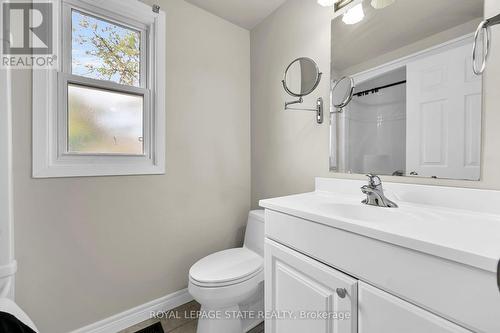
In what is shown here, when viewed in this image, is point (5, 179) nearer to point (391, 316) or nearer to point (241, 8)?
point (391, 316)

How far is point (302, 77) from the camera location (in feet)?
4.68

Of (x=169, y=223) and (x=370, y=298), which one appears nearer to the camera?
(x=370, y=298)

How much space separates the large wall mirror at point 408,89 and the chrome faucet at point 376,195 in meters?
0.15

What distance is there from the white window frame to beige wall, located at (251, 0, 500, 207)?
79 centimetres

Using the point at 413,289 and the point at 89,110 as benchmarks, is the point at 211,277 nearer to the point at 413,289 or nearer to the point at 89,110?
the point at 413,289

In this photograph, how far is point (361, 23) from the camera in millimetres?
A: 1205

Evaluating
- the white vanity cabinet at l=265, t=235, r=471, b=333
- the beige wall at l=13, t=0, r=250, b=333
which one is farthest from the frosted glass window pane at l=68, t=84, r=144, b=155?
the white vanity cabinet at l=265, t=235, r=471, b=333

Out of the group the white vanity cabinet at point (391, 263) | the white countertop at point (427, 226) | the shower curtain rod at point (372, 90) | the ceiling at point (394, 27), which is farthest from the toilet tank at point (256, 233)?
the ceiling at point (394, 27)

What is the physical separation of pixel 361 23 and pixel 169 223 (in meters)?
1.76

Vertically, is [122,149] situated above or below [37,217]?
above

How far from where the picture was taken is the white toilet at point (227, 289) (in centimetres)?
115

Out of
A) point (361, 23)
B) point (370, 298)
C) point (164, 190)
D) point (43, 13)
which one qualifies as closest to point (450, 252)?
point (370, 298)

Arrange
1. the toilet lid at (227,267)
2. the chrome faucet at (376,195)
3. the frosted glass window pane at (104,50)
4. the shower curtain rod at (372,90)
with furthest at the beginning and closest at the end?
the frosted glass window pane at (104,50) → the toilet lid at (227,267) → the shower curtain rod at (372,90) → the chrome faucet at (376,195)

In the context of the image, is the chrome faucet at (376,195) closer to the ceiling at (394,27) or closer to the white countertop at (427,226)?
the white countertop at (427,226)
